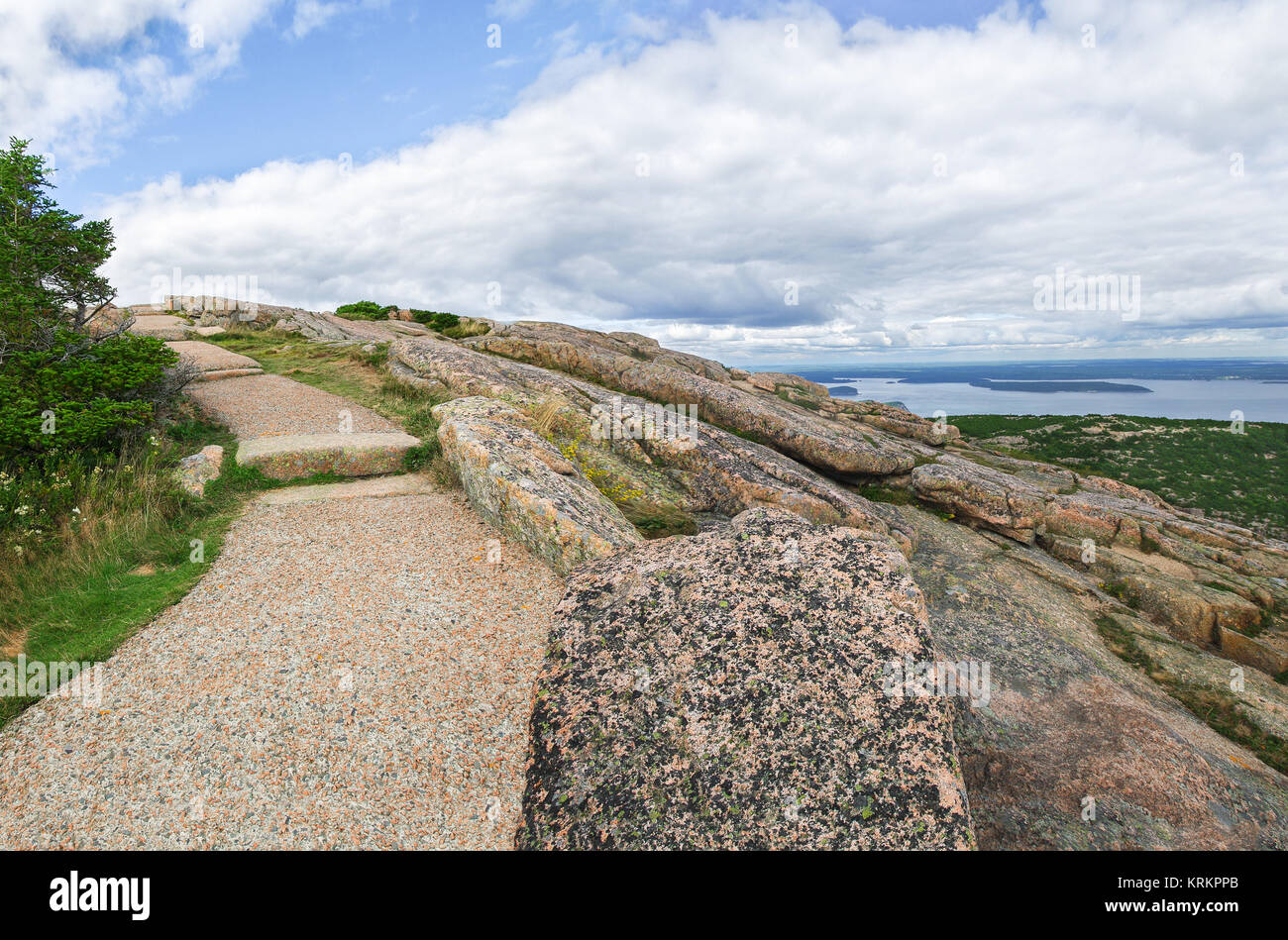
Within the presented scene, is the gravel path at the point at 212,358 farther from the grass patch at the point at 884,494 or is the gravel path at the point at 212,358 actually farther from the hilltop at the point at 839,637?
the grass patch at the point at 884,494

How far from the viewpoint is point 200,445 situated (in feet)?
43.6

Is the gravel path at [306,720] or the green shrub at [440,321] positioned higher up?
the green shrub at [440,321]

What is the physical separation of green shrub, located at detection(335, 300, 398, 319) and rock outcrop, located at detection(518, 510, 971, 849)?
40571mm

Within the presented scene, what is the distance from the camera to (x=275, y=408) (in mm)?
16641

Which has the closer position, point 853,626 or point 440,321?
point 853,626

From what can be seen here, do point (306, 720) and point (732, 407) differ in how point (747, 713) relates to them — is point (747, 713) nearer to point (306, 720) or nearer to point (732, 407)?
point (306, 720)

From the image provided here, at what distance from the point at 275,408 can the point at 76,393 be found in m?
4.84

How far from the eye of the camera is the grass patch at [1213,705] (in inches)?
346

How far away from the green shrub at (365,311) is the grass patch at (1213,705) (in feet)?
143

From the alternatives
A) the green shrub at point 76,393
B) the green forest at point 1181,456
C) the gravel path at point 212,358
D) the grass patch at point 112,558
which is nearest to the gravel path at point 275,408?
the gravel path at point 212,358

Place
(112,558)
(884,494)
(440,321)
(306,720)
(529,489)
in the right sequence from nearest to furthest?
1. (306,720)
2. (529,489)
3. (112,558)
4. (884,494)
5. (440,321)

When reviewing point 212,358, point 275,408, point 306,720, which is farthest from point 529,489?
point 212,358

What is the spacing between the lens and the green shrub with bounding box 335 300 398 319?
40.0m
